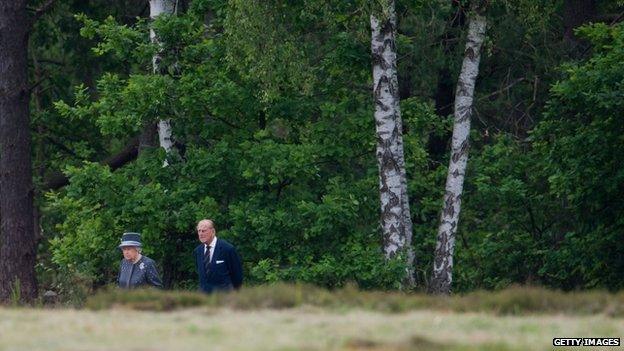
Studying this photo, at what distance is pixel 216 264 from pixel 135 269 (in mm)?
1157

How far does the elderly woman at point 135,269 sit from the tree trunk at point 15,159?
8.86 m

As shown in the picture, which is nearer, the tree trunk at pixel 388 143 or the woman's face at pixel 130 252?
the woman's face at pixel 130 252

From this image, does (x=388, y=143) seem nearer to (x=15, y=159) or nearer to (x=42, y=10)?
(x=15, y=159)

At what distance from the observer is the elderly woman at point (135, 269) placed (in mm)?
17094

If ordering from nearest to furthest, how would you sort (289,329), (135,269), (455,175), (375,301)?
(289,329) → (375,301) → (135,269) → (455,175)

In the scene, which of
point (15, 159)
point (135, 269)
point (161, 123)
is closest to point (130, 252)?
point (135, 269)

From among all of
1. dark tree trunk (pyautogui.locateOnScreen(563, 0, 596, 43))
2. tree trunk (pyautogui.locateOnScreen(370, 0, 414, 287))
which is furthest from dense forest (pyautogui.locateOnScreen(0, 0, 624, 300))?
dark tree trunk (pyautogui.locateOnScreen(563, 0, 596, 43))

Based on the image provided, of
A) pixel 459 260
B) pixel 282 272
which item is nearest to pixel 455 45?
pixel 459 260

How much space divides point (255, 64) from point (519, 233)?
268 inches

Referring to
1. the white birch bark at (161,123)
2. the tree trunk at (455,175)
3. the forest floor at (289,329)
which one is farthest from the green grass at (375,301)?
the white birch bark at (161,123)

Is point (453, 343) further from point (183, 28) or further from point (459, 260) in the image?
point (459, 260)

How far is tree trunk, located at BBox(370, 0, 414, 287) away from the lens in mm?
22109

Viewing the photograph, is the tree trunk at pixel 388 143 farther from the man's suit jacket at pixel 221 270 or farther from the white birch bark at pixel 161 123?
the man's suit jacket at pixel 221 270

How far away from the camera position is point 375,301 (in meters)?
14.4
